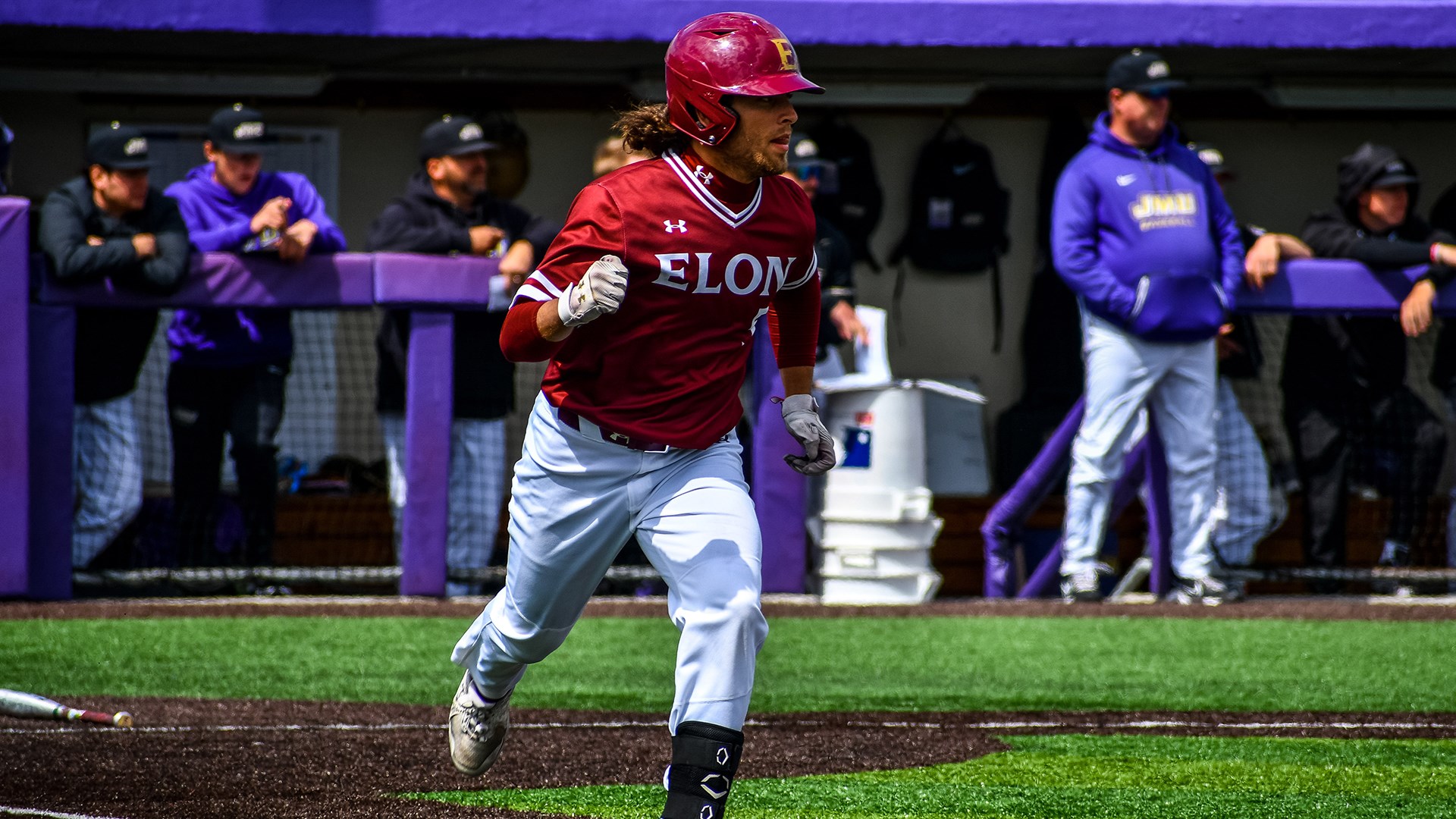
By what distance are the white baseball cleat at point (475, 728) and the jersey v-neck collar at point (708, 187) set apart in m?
1.26

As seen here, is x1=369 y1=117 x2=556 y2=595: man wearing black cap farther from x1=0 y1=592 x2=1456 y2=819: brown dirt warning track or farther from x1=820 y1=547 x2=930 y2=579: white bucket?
x1=0 y1=592 x2=1456 y2=819: brown dirt warning track

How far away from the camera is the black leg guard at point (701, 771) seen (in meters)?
3.20

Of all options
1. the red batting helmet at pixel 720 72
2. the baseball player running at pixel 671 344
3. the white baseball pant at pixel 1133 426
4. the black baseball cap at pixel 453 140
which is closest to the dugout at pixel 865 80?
the black baseball cap at pixel 453 140

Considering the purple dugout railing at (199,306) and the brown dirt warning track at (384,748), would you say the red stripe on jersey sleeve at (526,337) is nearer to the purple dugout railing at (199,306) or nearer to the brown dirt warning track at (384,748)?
the brown dirt warning track at (384,748)

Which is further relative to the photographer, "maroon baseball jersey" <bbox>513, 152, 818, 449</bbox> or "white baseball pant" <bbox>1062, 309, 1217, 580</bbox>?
"white baseball pant" <bbox>1062, 309, 1217, 580</bbox>

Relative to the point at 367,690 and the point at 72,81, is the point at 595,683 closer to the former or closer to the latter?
the point at 367,690

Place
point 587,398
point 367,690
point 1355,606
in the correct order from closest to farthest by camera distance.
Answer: point 587,398, point 367,690, point 1355,606

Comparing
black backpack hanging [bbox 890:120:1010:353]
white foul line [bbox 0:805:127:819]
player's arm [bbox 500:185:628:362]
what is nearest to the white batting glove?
player's arm [bbox 500:185:628:362]

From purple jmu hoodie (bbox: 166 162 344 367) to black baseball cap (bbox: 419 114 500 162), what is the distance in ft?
1.95

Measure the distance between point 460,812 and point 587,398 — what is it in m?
0.98

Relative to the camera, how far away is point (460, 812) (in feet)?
12.7

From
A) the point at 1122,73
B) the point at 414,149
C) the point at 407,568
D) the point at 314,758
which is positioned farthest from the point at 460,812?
the point at 414,149

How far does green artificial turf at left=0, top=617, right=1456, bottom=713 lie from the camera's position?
5.86 metres

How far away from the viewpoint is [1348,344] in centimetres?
845
